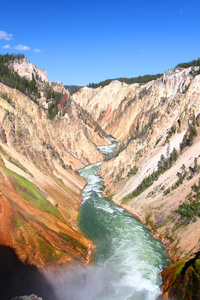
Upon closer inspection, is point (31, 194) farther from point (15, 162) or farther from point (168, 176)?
point (168, 176)

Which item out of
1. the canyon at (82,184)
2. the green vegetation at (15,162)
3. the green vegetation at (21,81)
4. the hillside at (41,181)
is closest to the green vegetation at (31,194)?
the hillside at (41,181)

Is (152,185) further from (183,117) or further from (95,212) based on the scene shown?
(183,117)

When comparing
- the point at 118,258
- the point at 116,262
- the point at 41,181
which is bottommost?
the point at 116,262

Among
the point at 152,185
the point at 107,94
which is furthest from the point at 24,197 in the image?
the point at 107,94

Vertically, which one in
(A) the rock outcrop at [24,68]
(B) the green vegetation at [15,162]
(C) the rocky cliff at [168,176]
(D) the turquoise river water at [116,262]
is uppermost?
(A) the rock outcrop at [24,68]

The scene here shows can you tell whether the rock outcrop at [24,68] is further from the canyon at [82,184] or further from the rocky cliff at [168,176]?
the rocky cliff at [168,176]

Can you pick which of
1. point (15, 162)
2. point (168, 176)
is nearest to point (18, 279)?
point (15, 162)

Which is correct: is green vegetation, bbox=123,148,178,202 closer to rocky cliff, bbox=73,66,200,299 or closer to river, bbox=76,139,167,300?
rocky cliff, bbox=73,66,200,299
